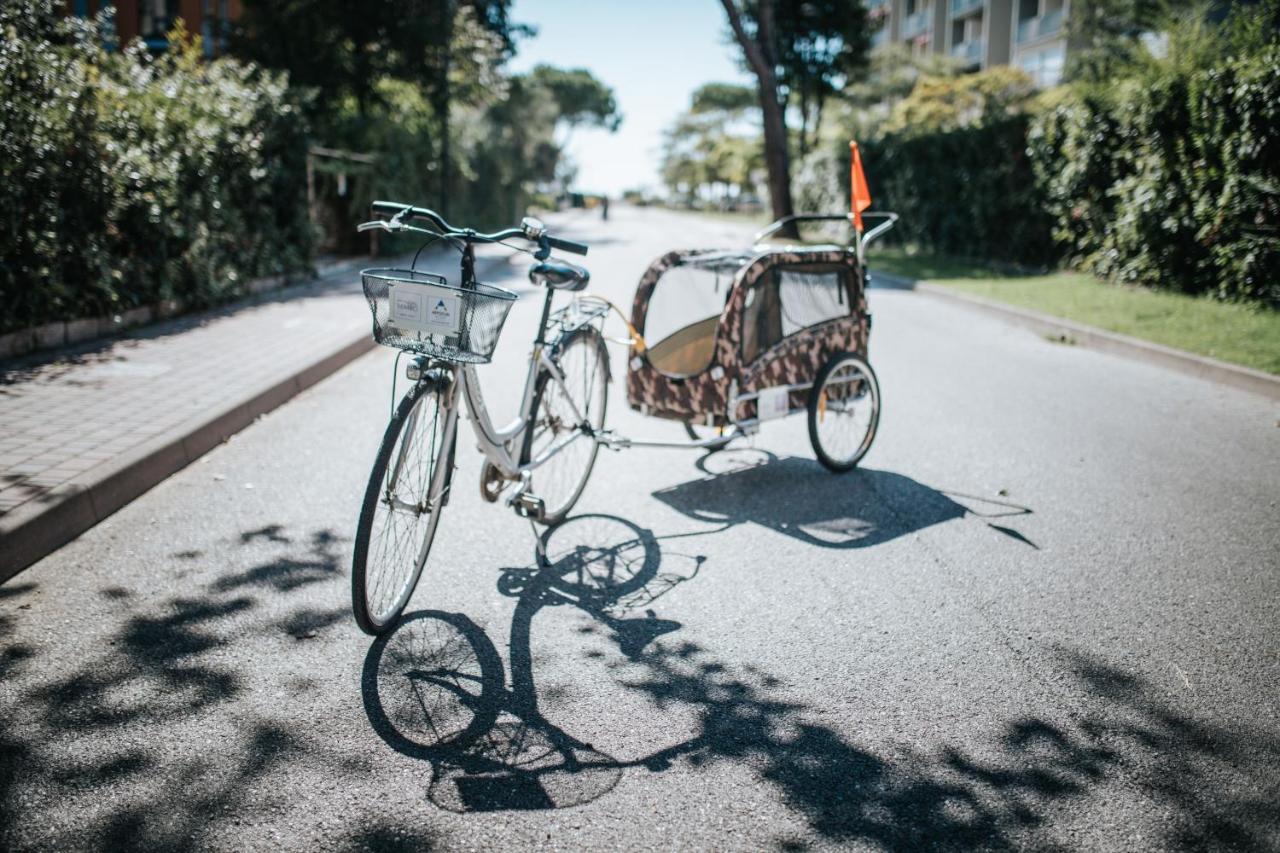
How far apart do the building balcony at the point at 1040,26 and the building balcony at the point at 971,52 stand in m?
2.79

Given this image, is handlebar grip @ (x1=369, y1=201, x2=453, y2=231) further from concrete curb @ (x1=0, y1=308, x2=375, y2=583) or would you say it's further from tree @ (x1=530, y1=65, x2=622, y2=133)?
tree @ (x1=530, y1=65, x2=622, y2=133)

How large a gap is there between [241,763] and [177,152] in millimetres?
9358

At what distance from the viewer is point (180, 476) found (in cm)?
550

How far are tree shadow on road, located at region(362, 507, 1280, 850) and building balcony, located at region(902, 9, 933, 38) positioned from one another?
61.4 metres

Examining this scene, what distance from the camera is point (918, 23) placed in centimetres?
5881

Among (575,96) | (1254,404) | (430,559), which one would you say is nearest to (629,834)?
(430,559)

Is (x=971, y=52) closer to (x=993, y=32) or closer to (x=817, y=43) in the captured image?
(x=993, y=32)

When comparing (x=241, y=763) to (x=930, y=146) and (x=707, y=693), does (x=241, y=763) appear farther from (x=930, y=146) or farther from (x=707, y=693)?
(x=930, y=146)

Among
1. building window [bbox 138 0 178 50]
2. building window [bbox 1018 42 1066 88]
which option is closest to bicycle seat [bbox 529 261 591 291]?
building window [bbox 138 0 178 50]

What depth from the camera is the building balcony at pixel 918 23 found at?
57.2 meters

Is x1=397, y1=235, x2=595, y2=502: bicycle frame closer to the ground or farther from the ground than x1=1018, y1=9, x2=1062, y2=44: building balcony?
closer to the ground

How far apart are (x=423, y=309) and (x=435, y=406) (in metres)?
0.49

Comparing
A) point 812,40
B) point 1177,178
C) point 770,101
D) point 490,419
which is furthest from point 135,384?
point 812,40

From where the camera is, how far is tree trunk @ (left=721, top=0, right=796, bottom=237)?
25236 mm
